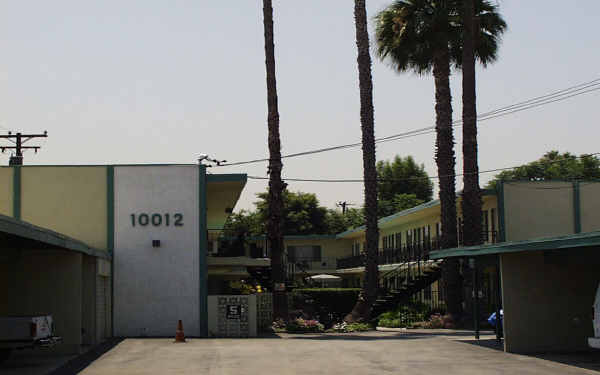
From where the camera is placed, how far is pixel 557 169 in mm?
87375

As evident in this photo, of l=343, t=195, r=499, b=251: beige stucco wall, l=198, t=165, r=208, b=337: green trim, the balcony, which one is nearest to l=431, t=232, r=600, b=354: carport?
l=198, t=165, r=208, b=337: green trim

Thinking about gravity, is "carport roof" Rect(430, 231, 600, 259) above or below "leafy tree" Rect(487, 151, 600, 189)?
below

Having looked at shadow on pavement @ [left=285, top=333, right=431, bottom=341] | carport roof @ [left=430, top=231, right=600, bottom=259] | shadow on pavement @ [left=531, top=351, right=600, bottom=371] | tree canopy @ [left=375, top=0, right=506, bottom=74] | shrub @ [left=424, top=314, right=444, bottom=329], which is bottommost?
shadow on pavement @ [left=531, top=351, right=600, bottom=371]

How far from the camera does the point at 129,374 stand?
18.2 m

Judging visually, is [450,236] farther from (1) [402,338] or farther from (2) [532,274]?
(2) [532,274]

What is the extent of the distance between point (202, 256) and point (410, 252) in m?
15.3

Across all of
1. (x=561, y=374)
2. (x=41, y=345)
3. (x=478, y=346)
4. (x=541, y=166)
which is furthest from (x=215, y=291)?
(x=541, y=166)

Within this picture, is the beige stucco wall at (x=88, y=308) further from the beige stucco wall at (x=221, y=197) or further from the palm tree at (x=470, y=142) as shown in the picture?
the palm tree at (x=470, y=142)

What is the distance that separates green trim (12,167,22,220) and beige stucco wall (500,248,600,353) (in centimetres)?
1715

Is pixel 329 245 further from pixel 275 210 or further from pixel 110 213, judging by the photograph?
pixel 110 213

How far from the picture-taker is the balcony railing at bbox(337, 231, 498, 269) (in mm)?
37625

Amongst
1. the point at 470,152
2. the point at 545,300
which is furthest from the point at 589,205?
the point at 545,300

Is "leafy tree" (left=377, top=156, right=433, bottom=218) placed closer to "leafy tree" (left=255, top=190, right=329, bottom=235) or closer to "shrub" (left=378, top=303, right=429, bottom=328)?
"leafy tree" (left=255, top=190, right=329, bottom=235)

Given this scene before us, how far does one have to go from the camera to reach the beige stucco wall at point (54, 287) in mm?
A: 23953
